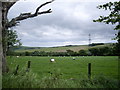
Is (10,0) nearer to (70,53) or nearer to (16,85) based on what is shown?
(16,85)

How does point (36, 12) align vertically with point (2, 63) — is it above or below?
above

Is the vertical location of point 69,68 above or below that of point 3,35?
below

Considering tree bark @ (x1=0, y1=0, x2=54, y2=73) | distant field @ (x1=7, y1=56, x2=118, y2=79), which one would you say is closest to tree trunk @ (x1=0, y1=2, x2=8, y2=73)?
tree bark @ (x1=0, y1=0, x2=54, y2=73)

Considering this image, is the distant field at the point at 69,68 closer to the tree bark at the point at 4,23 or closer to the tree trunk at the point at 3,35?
the tree trunk at the point at 3,35

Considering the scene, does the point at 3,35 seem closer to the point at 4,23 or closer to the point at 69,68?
the point at 4,23

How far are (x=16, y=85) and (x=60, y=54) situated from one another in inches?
3118

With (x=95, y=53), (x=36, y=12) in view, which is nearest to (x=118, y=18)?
(x=36, y=12)

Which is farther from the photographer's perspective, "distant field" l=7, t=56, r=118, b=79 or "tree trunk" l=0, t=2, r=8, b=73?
"distant field" l=7, t=56, r=118, b=79

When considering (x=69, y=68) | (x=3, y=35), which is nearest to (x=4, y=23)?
(x=3, y=35)

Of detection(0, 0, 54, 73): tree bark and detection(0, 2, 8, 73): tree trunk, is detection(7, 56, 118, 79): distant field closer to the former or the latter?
detection(0, 2, 8, 73): tree trunk

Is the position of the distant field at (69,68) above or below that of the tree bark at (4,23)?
below

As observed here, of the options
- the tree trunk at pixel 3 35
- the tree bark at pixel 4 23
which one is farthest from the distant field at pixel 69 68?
the tree bark at pixel 4 23

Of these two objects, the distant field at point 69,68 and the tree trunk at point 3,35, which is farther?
the distant field at point 69,68

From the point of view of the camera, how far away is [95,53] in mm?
75375
